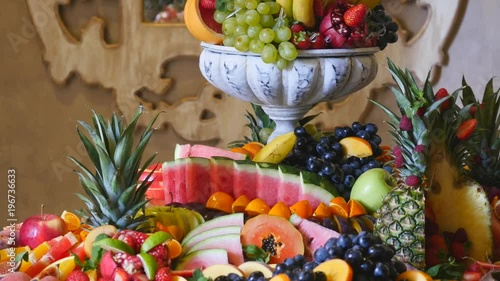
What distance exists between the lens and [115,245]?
132 centimetres

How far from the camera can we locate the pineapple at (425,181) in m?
1.42

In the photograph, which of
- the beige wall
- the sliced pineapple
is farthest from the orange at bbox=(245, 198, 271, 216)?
the beige wall

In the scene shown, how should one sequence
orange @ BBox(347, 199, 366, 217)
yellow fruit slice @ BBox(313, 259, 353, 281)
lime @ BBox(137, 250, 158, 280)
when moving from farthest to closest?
orange @ BBox(347, 199, 366, 217) < lime @ BBox(137, 250, 158, 280) < yellow fruit slice @ BBox(313, 259, 353, 281)

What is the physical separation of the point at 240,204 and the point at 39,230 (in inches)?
17.9

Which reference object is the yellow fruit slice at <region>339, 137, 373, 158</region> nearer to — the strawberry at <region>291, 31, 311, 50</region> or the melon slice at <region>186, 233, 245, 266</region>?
the strawberry at <region>291, 31, 311, 50</region>

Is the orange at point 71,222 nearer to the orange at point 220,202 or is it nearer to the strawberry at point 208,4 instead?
the orange at point 220,202

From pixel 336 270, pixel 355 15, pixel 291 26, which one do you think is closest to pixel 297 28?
pixel 291 26

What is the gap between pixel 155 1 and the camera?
11.1 feet

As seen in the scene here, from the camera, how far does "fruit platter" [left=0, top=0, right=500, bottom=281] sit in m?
1.33

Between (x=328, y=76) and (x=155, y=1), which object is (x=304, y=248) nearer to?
(x=328, y=76)

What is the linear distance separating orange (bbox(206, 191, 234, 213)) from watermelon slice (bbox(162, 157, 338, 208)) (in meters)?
0.06

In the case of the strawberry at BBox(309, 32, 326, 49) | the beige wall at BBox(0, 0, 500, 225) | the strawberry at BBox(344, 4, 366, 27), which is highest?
the strawberry at BBox(344, 4, 366, 27)

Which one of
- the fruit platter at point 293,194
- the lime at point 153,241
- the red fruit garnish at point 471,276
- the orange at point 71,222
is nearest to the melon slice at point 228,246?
the fruit platter at point 293,194

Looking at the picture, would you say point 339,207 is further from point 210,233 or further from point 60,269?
point 60,269
